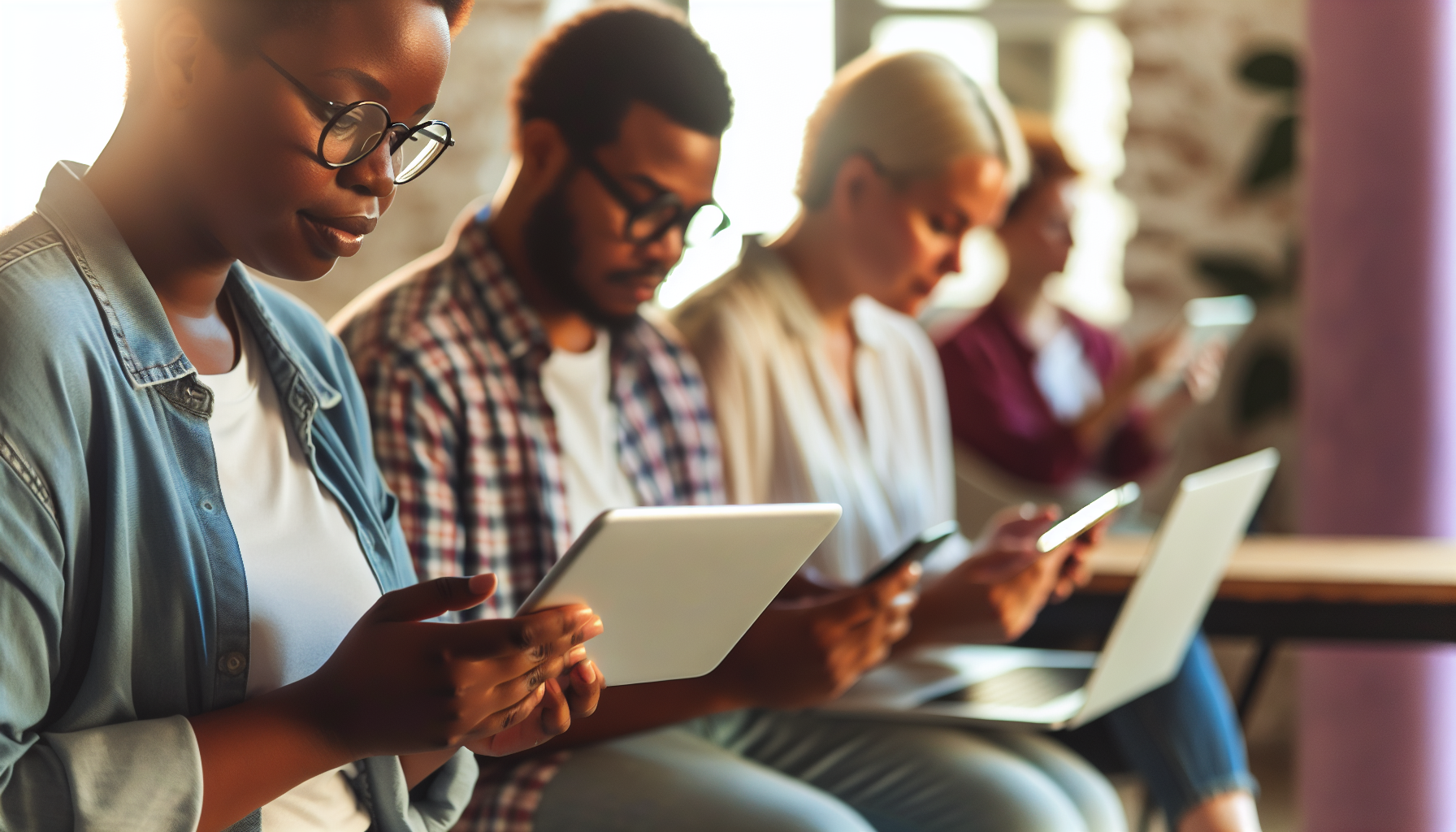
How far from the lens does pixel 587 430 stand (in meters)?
1.46

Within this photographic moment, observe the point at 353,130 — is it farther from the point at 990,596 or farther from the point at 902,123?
the point at 902,123

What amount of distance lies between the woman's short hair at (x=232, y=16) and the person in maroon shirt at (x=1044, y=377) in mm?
2270

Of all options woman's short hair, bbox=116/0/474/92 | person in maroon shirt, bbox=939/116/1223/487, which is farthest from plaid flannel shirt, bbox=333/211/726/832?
person in maroon shirt, bbox=939/116/1223/487

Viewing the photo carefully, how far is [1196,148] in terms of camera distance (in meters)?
3.88

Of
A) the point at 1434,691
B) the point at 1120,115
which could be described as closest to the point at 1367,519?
the point at 1434,691

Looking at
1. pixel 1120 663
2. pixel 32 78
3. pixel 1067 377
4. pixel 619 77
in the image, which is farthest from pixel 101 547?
pixel 1067 377

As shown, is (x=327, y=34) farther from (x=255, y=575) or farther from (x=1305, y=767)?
(x=1305, y=767)

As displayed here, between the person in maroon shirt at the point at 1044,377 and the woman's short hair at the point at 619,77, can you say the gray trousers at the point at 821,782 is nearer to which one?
the woman's short hair at the point at 619,77

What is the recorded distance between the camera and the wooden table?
1.70 metres

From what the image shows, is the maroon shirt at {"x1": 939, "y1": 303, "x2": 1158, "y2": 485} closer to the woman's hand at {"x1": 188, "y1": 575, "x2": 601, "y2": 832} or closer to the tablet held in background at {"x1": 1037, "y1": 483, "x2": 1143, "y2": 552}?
the tablet held in background at {"x1": 1037, "y1": 483, "x2": 1143, "y2": 552}

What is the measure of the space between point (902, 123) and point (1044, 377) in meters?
1.51

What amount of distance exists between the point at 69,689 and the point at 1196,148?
12.1 ft

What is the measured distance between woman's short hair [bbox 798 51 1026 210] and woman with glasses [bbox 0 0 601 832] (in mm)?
1014

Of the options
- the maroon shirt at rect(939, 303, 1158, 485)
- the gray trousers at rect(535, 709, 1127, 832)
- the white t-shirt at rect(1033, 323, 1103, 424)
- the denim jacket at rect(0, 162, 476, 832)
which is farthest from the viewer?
the white t-shirt at rect(1033, 323, 1103, 424)
